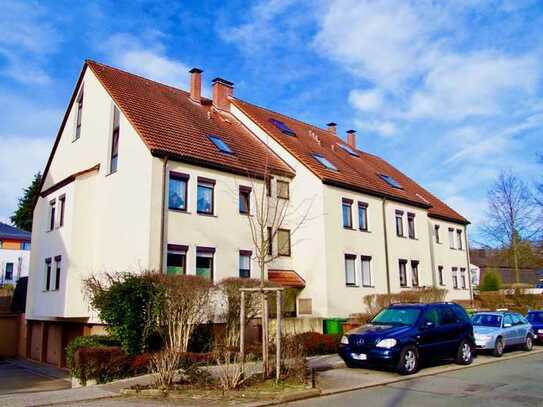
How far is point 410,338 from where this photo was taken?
13.1m

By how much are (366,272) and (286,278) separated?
474 centimetres

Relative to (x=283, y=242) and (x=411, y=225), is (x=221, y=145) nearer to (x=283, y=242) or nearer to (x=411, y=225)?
(x=283, y=242)

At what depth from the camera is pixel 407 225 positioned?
29172mm

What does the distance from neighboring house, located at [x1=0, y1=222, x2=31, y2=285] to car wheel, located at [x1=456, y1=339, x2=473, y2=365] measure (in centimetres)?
5462

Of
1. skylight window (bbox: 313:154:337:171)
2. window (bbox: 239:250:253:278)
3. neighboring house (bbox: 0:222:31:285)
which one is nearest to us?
window (bbox: 239:250:253:278)

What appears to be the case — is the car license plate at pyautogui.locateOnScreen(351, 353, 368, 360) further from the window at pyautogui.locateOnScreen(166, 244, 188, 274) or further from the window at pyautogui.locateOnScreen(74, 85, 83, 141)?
the window at pyautogui.locateOnScreen(74, 85, 83, 141)

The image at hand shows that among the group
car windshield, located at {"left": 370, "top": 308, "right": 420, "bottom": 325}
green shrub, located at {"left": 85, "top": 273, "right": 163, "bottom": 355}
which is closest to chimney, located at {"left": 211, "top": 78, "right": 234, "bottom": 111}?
green shrub, located at {"left": 85, "top": 273, "right": 163, "bottom": 355}

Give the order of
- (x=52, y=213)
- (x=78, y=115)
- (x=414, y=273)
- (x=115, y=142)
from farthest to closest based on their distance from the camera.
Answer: (x=414, y=273) < (x=78, y=115) < (x=52, y=213) < (x=115, y=142)

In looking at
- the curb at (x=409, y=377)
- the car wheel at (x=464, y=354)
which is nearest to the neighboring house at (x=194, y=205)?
the curb at (x=409, y=377)

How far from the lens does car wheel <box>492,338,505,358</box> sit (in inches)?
669

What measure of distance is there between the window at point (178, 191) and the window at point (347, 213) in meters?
8.37

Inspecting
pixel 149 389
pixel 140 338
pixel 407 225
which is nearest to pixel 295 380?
pixel 149 389

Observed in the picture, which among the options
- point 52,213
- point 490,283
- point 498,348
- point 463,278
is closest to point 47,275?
point 52,213

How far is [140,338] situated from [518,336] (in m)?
12.9
